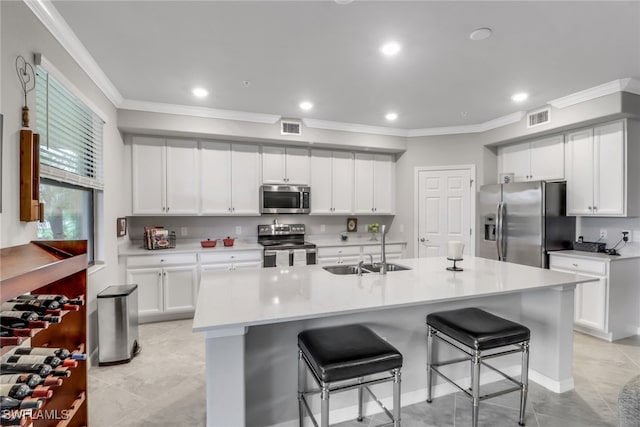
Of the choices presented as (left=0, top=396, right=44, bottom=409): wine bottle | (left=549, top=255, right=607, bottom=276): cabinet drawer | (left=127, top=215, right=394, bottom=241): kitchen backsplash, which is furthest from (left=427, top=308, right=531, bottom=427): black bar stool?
(left=127, top=215, right=394, bottom=241): kitchen backsplash

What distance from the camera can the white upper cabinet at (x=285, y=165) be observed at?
14.6 feet

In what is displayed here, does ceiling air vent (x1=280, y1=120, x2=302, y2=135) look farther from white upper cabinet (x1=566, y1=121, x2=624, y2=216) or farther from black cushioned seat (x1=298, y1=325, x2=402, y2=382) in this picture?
white upper cabinet (x1=566, y1=121, x2=624, y2=216)

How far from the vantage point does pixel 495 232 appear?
4145 millimetres

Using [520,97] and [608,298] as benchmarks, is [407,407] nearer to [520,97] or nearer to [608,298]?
→ [608,298]

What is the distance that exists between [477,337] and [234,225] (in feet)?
11.9

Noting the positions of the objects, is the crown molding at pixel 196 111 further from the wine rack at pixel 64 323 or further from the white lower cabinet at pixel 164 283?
the wine rack at pixel 64 323

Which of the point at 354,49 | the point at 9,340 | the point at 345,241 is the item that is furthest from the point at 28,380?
the point at 345,241

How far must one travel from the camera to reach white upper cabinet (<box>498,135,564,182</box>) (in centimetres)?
385

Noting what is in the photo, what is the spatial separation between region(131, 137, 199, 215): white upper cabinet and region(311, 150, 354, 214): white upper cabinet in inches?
67.0

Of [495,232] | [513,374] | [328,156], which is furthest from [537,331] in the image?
[328,156]

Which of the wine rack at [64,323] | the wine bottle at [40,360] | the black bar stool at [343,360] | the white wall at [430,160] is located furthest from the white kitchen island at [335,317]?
the white wall at [430,160]

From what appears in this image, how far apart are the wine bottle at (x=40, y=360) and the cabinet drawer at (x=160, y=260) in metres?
2.53

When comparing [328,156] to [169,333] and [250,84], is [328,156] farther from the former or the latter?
[169,333]

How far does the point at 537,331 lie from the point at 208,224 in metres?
4.01
